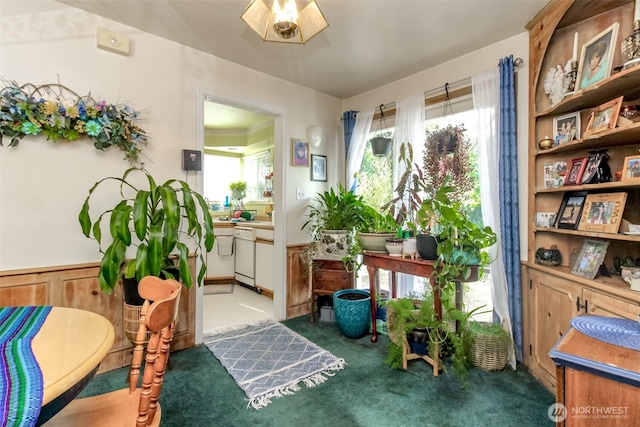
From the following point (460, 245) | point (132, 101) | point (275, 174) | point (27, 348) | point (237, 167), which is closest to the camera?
point (27, 348)

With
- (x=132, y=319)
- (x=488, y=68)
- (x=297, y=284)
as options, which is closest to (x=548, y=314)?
(x=488, y=68)

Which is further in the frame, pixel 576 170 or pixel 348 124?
pixel 348 124

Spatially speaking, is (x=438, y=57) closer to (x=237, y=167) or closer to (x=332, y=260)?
(x=332, y=260)

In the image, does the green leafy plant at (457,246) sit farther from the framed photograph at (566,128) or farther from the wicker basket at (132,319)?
the wicker basket at (132,319)

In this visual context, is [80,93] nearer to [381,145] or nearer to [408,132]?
[381,145]

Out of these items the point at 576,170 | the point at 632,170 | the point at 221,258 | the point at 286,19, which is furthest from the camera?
the point at 221,258

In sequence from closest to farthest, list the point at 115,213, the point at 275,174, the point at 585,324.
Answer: the point at 585,324 < the point at 115,213 < the point at 275,174

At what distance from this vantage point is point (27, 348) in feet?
2.91

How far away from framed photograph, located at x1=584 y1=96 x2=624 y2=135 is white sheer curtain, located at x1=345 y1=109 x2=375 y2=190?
1922 mm

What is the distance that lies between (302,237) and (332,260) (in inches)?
19.5

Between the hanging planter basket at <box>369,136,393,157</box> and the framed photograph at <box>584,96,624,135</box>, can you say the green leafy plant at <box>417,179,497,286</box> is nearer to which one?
the framed photograph at <box>584,96,624,135</box>

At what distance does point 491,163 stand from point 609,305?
1180 millimetres

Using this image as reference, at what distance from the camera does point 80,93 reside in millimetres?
2094

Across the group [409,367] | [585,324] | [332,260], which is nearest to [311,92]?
[332,260]
